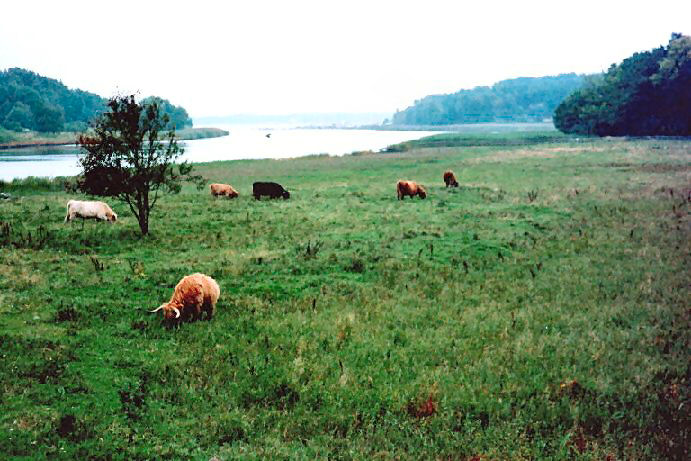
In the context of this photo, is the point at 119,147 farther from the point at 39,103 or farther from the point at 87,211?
the point at 39,103

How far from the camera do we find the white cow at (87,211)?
20.3 meters

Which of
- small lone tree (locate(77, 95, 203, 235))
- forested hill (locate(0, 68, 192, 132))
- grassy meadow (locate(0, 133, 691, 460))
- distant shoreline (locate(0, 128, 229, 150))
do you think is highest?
forested hill (locate(0, 68, 192, 132))

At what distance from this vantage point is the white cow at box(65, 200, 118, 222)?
20.3 metres

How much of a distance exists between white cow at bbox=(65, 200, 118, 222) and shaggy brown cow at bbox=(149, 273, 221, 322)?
11824mm

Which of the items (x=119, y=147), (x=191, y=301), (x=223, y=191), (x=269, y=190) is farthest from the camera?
(x=223, y=191)

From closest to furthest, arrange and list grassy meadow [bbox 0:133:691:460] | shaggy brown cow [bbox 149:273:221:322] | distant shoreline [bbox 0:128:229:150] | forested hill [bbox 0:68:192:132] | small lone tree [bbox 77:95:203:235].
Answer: grassy meadow [bbox 0:133:691:460]
shaggy brown cow [bbox 149:273:221:322]
small lone tree [bbox 77:95:203:235]
distant shoreline [bbox 0:128:229:150]
forested hill [bbox 0:68:192:132]

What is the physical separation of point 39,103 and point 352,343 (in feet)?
526

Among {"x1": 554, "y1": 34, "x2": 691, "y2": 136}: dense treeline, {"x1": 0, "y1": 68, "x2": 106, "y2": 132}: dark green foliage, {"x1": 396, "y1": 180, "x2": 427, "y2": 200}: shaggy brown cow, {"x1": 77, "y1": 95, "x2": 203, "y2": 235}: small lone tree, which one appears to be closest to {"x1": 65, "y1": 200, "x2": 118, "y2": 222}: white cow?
{"x1": 77, "y1": 95, "x2": 203, "y2": 235}: small lone tree

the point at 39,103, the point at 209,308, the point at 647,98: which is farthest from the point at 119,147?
the point at 39,103

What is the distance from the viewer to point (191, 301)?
412 inches

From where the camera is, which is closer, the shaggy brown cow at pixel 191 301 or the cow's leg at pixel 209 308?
the shaggy brown cow at pixel 191 301

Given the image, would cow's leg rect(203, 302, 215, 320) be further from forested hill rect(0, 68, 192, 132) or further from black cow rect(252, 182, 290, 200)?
forested hill rect(0, 68, 192, 132)

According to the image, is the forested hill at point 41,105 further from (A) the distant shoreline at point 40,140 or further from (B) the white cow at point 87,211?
(B) the white cow at point 87,211

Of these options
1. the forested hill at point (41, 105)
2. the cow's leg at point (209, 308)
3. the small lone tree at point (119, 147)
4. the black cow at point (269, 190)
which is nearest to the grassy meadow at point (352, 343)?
the cow's leg at point (209, 308)
